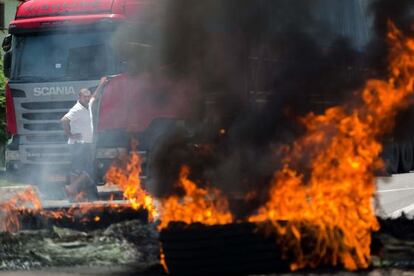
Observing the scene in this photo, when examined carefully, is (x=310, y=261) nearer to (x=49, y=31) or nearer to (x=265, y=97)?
(x=265, y=97)

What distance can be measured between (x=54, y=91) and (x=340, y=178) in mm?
8624

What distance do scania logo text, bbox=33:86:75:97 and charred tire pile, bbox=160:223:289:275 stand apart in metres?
8.68

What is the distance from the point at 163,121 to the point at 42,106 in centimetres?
296

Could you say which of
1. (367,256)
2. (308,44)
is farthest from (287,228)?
(308,44)

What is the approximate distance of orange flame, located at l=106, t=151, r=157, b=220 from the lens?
9.88m

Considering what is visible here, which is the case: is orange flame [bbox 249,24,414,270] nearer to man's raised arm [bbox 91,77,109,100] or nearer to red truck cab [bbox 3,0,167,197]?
man's raised arm [bbox 91,77,109,100]

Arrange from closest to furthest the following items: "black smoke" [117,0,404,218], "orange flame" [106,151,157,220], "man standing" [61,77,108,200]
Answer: "black smoke" [117,0,404,218]
"orange flame" [106,151,157,220]
"man standing" [61,77,108,200]

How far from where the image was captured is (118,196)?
587 inches

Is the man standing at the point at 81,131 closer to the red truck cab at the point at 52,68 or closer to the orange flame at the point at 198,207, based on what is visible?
the red truck cab at the point at 52,68

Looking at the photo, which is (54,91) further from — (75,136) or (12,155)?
(12,155)

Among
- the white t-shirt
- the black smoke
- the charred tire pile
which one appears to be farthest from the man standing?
the charred tire pile

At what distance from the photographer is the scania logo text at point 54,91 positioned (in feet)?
51.3

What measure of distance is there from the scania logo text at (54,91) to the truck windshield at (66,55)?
197 mm

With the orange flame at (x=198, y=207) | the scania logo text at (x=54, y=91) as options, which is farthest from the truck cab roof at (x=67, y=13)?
the orange flame at (x=198, y=207)
